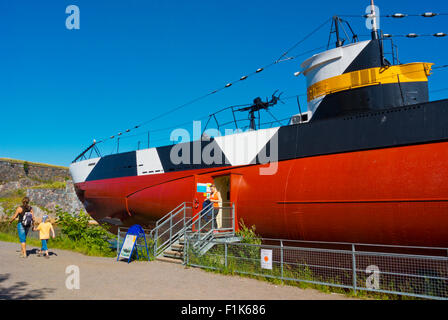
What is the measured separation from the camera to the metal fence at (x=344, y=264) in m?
7.54

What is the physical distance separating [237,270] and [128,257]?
139 inches

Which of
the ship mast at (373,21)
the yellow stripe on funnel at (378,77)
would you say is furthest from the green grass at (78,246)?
the ship mast at (373,21)

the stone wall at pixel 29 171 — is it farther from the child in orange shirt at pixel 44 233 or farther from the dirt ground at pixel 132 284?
the dirt ground at pixel 132 284

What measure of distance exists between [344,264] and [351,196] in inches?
72.8

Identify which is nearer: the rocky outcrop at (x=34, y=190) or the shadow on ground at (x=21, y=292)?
the shadow on ground at (x=21, y=292)

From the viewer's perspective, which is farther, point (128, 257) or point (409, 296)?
point (128, 257)

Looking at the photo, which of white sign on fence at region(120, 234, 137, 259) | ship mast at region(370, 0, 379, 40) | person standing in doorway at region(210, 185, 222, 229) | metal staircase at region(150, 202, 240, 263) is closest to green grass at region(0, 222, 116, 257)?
white sign on fence at region(120, 234, 137, 259)

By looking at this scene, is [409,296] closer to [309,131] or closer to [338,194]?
[338,194]

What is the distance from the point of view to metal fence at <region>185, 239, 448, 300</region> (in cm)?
754

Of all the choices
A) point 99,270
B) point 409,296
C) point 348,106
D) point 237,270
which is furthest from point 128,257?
point 348,106

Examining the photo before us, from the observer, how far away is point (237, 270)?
8656 mm

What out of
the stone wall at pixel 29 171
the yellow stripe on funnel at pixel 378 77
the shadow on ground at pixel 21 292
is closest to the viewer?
the shadow on ground at pixel 21 292

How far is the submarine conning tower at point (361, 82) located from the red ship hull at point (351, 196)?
1.89 m

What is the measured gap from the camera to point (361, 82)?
1066 cm
